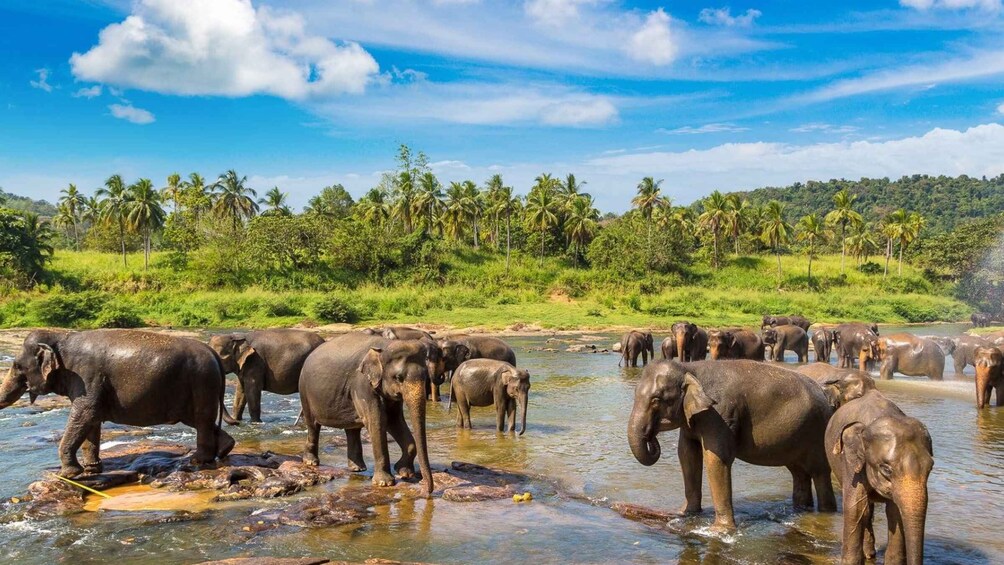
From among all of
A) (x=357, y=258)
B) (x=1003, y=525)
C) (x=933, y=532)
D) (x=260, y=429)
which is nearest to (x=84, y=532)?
(x=260, y=429)

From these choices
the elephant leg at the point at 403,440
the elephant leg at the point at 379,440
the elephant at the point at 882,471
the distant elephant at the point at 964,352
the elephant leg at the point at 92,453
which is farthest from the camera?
the distant elephant at the point at 964,352

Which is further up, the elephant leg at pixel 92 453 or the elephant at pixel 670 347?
the elephant leg at pixel 92 453

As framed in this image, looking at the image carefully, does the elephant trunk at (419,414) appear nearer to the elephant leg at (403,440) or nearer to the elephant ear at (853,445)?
the elephant leg at (403,440)

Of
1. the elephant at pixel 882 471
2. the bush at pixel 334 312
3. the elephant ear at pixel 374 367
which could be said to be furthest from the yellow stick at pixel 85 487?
the bush at pixel 334 312

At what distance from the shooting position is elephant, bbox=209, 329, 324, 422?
16.0 meters

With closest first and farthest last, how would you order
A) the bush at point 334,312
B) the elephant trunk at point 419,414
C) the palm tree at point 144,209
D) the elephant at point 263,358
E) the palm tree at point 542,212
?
1. the elephant trunk at point 419,414
2. the elephant at point 263,358
3. the bush at point 334,312
4. the palm tree at point 144,209
5. the palm tree at point 542,212

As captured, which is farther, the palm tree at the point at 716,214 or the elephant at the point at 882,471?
the palm tree at the point at 716,214

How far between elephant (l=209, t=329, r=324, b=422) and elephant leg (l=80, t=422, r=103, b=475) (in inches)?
196

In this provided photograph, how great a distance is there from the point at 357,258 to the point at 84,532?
193 feet

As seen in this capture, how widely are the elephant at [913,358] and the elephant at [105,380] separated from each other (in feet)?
72.1

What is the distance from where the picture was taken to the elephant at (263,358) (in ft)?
52.6

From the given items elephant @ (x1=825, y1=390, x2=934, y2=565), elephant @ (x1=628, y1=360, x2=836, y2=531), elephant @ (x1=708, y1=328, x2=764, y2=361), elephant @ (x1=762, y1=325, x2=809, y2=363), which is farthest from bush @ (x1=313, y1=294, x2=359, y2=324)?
elephant @ (x1=825, y1=390, x2=934, y2=565)

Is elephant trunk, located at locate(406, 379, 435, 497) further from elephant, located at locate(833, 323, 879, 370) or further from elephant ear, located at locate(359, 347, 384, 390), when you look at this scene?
elephant, located at locate(833, 323, 879, 370)

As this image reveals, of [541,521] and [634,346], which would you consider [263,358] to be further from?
[634,346]
